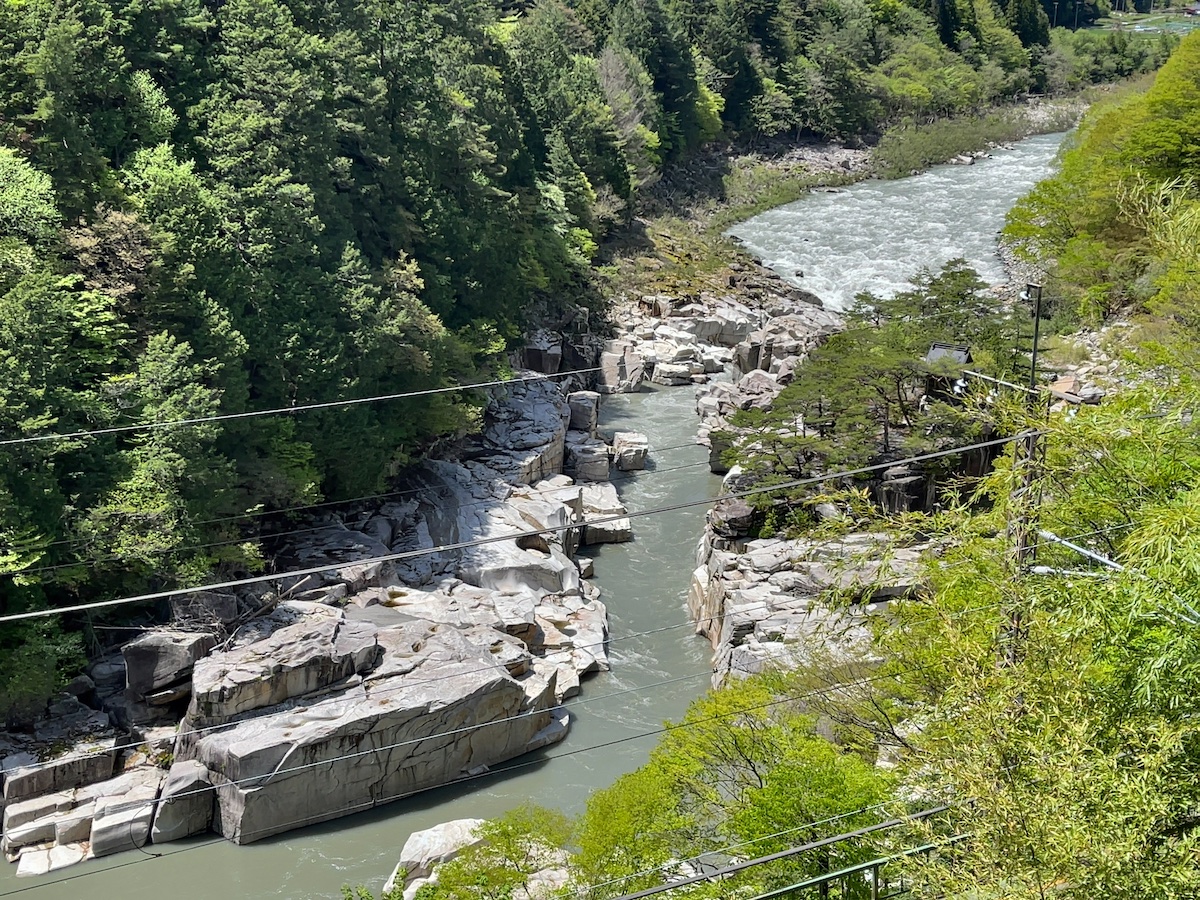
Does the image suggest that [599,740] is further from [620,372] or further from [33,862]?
[620,372]

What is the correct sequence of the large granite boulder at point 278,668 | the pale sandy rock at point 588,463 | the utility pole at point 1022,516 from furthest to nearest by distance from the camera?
the pale sandy rock at point 588,463 → the large granite boulder at point 278,668 → the utility pole at point 1022,516

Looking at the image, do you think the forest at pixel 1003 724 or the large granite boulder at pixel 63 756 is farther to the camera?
the large granite boulder at pixel 63 756

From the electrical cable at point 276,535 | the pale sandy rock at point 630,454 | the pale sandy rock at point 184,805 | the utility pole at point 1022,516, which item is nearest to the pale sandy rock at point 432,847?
the pale sandy rock at point 184,805

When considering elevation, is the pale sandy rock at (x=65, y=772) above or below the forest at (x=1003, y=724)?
below

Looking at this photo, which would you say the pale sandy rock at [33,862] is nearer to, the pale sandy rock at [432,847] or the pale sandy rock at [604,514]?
the pale sandy rock at [432,847]

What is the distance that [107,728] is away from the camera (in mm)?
20172

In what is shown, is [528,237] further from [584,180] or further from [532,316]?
[584,180]

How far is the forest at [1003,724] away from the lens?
306 inches

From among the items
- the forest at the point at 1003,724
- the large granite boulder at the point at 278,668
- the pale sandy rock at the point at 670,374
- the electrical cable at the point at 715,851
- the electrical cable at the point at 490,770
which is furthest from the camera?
the pale sandy rock at the point at 670,374

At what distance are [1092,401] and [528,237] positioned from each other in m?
20.5

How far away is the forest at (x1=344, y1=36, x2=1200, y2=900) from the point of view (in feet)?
25.5

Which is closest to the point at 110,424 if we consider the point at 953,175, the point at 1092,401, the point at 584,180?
the point at 1092,401

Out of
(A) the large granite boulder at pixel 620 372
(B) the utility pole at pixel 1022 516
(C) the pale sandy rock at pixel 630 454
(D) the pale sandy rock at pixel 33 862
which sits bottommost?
(C) the pale sandy rock at pixel 630 454

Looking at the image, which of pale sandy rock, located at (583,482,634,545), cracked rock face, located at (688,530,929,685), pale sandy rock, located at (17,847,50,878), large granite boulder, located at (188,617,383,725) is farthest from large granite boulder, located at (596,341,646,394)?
pale sandy rock, located at (17,847,50,878)
